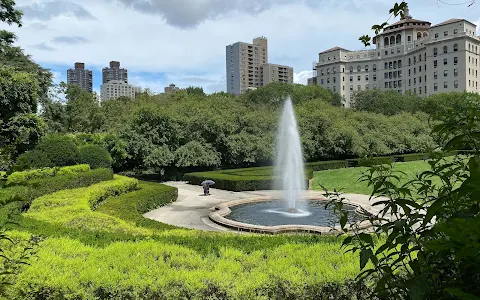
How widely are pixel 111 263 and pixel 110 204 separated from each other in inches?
284

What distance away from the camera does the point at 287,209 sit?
13.0 metres

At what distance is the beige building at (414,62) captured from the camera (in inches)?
2448

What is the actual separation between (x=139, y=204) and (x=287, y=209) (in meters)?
5.13

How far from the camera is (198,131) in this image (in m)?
24.3

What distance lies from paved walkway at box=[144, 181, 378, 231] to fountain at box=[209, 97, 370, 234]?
0.44 m

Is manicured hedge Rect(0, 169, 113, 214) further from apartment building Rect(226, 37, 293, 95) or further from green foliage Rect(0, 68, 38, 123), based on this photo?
apartment building Rect(226, 37, 293, 95)

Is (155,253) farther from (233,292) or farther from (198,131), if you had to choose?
(198,131)

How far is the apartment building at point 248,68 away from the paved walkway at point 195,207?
344 feet

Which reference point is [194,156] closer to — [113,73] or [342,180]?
[342,180]

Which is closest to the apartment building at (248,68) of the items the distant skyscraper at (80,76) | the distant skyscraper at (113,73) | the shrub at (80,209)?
the distant skyscraper at (113,73)

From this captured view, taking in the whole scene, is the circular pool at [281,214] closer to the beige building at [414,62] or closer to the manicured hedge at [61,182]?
the manicured hedge at [61,182]

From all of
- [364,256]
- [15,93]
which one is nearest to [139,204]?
[15,93]

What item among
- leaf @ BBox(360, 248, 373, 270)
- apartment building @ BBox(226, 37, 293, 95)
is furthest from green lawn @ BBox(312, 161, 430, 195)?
apartment building @ BBox(226, 37, 293, 95)

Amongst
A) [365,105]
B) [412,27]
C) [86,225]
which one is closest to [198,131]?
[86,225]
